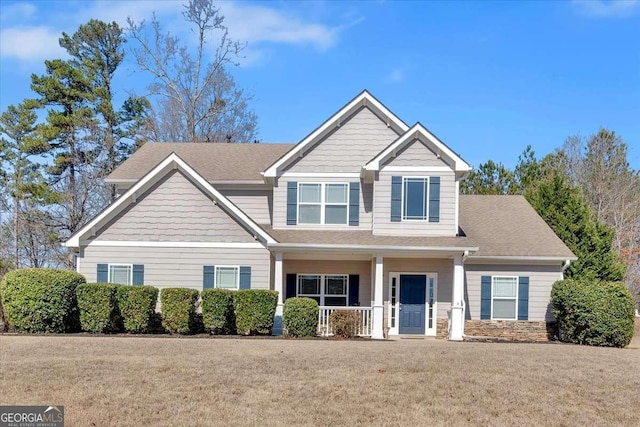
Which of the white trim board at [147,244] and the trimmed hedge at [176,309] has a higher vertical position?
the white trim board at [147,244]

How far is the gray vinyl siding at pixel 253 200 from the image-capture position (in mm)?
22969

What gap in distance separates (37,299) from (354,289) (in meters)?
10.0

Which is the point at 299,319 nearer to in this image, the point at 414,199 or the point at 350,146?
the point at 414,199

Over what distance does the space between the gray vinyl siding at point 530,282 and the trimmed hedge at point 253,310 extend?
23.9ft

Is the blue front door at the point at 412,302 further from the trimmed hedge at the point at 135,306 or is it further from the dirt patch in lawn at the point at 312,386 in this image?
the trimmed hedge at the point at 135,306

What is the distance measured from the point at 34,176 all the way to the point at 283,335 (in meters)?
25.4

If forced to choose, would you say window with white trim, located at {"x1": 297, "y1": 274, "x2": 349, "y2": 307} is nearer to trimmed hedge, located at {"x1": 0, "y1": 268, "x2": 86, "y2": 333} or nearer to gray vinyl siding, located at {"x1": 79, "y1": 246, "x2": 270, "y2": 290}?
gray vinyl siding, located at {"x1": 79, "y1": 246, "x2": 270, "y2": 290}

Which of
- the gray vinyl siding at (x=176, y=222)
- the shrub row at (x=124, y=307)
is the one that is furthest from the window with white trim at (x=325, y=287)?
the shrub row at (x=124, y=307)

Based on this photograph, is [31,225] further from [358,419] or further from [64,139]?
[358,419]

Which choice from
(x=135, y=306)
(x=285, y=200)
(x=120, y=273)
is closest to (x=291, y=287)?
(x=285, y=200)

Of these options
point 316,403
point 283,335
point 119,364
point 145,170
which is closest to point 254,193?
point 145,170

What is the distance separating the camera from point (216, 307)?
17.8m

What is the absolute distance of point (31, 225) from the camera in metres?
37.0

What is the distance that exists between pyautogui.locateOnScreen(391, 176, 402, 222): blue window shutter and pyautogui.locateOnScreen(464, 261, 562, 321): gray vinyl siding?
120 inches
